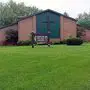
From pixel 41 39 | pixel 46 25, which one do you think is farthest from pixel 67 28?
pixel 41 39

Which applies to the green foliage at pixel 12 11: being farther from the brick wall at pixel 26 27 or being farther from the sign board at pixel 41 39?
the sign board at pixel 41 39

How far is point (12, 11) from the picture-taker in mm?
79062

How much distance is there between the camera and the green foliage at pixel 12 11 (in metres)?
75.8

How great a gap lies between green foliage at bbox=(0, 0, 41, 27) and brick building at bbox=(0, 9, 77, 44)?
1416 centimetres

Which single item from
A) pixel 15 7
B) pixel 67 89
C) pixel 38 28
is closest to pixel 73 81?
pixel 67 89

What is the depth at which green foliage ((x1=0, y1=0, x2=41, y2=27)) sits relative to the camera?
2985 inches

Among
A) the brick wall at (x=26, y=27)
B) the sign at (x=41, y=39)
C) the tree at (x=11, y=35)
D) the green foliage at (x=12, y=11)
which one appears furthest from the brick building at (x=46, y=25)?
the green foliage at (x=12, y=11)

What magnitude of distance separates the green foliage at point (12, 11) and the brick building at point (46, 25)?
14164 millimetres

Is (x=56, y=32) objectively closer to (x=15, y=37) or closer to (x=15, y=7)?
(x=15, y=37)

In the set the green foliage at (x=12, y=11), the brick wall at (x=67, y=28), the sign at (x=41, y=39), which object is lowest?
the sign at (x=41, y=39)

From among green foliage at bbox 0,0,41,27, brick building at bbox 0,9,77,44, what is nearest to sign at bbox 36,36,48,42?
brick building at bbox 0,9,77,44

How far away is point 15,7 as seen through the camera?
84.9 meters

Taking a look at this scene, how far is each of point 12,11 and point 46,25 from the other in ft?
75.2

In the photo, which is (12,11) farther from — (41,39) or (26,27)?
(41,39)
